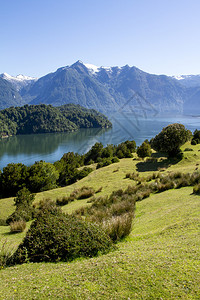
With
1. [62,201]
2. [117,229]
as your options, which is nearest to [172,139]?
[62,201]

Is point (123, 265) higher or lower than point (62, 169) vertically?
higher

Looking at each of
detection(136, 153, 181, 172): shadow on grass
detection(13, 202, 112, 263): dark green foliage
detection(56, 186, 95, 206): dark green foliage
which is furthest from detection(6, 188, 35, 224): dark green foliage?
detection(136, 153, 181, 172): shadow on grass

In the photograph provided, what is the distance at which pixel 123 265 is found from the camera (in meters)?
4.63

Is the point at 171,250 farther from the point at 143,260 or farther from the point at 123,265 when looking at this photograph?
the point at 123,265

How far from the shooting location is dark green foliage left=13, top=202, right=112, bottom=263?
5.64 m

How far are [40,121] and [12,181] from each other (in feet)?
487

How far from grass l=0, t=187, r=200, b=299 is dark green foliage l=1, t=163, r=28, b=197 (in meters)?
21.6

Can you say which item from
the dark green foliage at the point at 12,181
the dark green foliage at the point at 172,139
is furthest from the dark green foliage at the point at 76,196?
the dark green foliage at the point at 172,139

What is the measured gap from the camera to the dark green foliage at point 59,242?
18.5 feet

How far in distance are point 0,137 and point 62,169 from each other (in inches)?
4740

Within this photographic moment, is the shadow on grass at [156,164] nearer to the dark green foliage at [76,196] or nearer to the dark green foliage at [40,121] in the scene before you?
the dark green foliage at [76,196]

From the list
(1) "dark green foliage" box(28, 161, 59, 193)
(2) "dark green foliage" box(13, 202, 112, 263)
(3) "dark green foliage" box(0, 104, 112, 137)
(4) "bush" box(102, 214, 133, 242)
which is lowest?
(1) "dark green foliage" box(28, 161, 59, 193)

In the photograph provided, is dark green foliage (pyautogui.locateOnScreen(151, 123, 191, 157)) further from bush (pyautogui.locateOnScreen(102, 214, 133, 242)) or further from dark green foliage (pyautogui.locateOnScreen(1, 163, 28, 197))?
bush (pyautogui.locateOnScreen(102, 214, 133, 242))

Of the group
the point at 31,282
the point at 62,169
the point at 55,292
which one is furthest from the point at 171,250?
the point at 62,169
